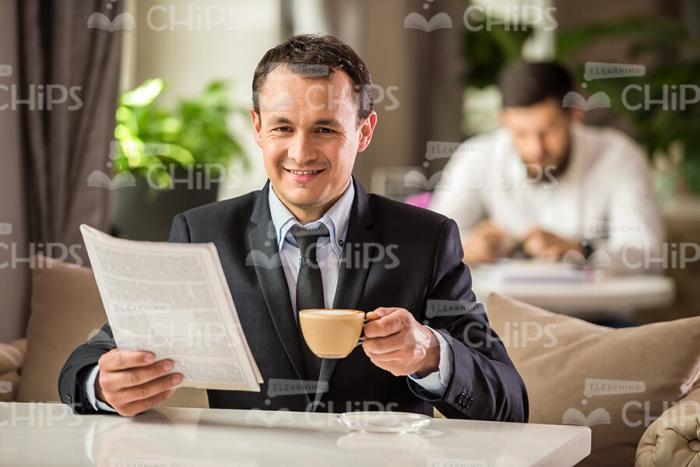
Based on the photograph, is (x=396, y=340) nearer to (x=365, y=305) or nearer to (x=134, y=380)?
(x=365, y=305)

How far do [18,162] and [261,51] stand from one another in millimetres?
2344

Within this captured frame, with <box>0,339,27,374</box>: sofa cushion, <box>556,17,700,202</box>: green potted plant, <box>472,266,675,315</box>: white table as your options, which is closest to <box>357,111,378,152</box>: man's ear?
<box>0,339,27,374</box>: sofa cushion

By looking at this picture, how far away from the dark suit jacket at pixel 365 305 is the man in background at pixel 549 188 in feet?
6.20

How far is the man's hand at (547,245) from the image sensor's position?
382 cm

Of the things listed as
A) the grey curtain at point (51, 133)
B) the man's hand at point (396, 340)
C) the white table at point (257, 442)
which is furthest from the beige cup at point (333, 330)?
the grey curtain at point (51, 133)

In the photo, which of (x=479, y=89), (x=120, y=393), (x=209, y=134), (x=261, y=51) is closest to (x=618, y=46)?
(x=479, y=89)

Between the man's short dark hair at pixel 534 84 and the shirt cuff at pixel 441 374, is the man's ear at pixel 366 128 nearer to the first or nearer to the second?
the shirt cuff at pixel 441 374

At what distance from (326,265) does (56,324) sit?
84cm

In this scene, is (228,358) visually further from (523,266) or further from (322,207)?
(523,266)

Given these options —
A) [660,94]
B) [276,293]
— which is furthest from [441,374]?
[660,94]

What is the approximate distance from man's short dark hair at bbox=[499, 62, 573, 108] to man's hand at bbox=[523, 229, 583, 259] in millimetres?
538

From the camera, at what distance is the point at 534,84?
4102mm

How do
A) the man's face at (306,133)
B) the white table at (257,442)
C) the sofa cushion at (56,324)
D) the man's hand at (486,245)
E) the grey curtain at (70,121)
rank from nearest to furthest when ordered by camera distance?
the white table at (257,442), the man's face at (306,133), the sofa cushion at (56,324), the grey curtain at (70,121), the man's hand at (486,245)

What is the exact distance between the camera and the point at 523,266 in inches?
145
